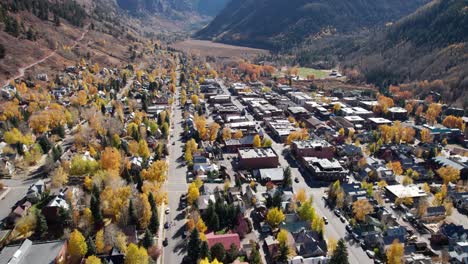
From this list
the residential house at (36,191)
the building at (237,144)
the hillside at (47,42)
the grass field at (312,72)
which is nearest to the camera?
the residential house at (36,191)

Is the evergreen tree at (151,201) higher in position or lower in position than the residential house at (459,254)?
higher

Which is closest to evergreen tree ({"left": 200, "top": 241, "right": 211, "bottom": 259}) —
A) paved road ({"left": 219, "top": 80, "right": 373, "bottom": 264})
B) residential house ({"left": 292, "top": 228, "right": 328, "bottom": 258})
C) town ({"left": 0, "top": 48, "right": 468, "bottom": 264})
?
town ({"left": 0, "top": 48, "right": 468, "bottom": 264})

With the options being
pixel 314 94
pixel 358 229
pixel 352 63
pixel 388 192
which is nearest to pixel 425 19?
pixel 352 63

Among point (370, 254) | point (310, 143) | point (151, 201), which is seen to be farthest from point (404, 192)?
point (151, 201)

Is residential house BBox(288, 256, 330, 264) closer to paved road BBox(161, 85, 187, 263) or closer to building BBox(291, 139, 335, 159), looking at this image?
paved road BBox(161, 85, 187, 263)

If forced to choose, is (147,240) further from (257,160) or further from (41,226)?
(257,160)

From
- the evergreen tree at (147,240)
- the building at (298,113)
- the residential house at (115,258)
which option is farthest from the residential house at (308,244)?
the building at (298,113)

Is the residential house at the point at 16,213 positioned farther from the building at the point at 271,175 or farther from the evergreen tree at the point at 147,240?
the building at the point at 271,175
